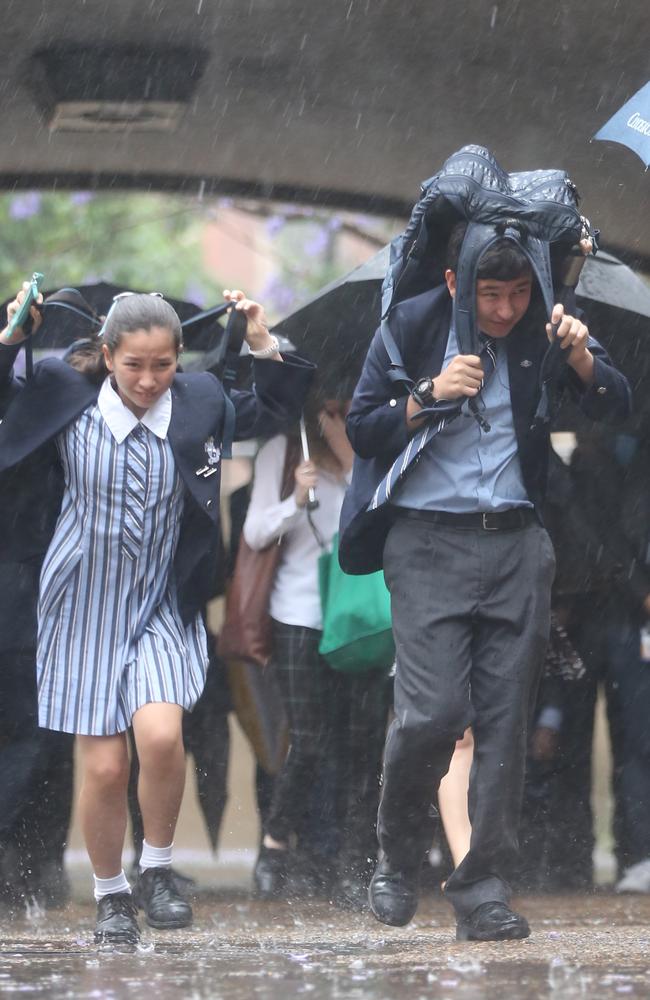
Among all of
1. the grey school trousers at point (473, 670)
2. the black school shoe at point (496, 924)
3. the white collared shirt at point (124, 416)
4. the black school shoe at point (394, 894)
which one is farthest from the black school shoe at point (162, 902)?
the white collared shirt at point (124, 416)

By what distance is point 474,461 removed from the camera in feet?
16.1

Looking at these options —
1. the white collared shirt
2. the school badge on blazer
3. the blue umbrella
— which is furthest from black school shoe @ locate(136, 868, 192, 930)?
the blue umbrella

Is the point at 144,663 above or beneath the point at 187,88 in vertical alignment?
beneath

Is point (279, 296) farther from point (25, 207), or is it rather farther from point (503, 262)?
point (503, 262)

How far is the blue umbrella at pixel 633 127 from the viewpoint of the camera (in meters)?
5.21

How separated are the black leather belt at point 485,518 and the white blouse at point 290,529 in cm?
162

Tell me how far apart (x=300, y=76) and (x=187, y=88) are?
1.64 ft

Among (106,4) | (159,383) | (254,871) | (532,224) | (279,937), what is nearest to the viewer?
(532,224)

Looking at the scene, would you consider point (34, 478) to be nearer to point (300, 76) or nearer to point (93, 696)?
point (93, 696)

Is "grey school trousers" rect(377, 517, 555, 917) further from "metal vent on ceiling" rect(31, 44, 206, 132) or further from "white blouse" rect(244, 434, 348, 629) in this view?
"metal vent on ceiling" rect(31, 44, 206, 132)

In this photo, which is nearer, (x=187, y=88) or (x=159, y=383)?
(x=159, y=383)

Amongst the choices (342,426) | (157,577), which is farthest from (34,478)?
(342,426)

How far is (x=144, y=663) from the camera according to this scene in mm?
5238

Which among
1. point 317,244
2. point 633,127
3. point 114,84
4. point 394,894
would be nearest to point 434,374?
point 633,127
